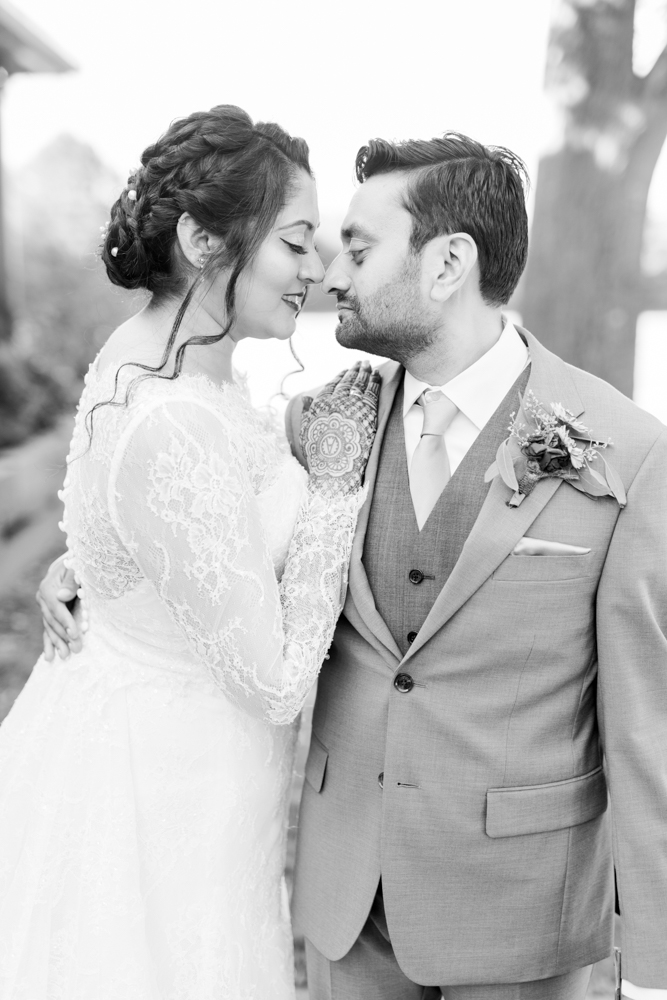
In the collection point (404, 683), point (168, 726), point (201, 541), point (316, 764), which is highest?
point (201, 541)

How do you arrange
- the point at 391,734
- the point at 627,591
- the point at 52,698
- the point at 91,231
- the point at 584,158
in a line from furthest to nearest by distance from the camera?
the point at 91,231 → the point at 584,158 → the point at 52,698 → the point at 391,734 → the point at 627,591

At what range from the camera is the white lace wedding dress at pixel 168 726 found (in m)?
1.88

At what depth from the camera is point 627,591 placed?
1.84 m

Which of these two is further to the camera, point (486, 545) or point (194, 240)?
point (194, 240)

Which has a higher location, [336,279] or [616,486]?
[336,279]

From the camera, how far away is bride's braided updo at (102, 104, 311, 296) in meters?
2.00

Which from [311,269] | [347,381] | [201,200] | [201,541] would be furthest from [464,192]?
[201,541]

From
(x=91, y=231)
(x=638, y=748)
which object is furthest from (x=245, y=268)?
(x=91, y=231)

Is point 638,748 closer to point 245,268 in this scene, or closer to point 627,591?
point 627,591

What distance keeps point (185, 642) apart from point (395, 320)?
88 cm

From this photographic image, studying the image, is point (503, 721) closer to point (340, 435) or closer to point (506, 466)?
point (506, 466)

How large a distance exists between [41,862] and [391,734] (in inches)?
33.4

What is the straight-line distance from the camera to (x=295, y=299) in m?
2.20

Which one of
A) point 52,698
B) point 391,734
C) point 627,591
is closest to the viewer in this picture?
point 627,591
